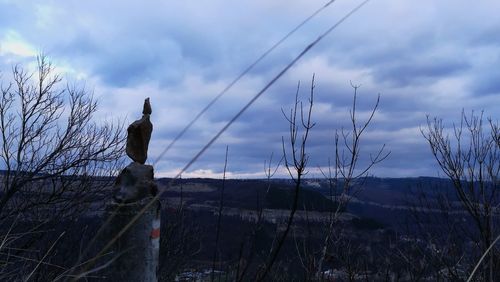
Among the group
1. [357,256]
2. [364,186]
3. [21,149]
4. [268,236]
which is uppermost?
[21,149]

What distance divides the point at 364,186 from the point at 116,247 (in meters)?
3.60

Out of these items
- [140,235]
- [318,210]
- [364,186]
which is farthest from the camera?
[318,210]

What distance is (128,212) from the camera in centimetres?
238

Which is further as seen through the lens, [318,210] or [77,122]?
[77,122]

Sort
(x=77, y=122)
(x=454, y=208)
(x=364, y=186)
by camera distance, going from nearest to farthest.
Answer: (x=364, y=186), (x=454, y=208), (x=77, y=122)

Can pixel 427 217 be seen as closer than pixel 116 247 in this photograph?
No

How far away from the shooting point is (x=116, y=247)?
2.39m

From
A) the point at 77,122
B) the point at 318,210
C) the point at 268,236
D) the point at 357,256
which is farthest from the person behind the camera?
the point at 77,122

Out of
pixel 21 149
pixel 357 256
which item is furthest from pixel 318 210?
pixel 21 149

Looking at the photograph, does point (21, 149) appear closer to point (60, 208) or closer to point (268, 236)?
point (60, 208)

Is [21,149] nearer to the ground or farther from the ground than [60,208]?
farther from the ground

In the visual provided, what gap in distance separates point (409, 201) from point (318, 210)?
812cm

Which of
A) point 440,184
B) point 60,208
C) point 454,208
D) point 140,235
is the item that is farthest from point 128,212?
point 60,208

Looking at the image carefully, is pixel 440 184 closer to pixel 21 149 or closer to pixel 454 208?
pixel 454 208
